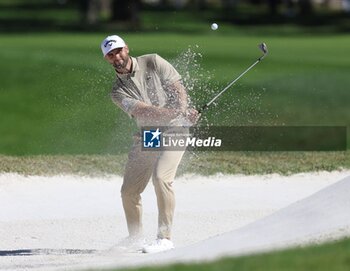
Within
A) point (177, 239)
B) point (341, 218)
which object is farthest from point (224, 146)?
point (341, 218)

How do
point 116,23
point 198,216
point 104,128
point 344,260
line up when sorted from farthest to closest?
point 116,23, point 104,128, point 198,216, point 344,260

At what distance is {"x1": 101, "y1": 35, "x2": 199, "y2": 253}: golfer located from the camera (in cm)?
1084

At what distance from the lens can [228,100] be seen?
70.9 ft

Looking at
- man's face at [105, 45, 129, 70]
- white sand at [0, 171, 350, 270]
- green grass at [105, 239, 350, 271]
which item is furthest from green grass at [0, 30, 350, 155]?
green grass at [105, 239, 350, 271]

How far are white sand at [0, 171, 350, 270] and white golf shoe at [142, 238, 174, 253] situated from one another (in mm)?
133

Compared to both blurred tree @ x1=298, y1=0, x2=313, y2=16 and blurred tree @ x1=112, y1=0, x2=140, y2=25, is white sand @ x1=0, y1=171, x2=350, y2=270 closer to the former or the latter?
blurred tree @ x1=112, y1=0, x2=140, y2=25

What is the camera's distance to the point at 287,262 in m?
7.17

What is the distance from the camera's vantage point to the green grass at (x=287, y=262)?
23.1 ft

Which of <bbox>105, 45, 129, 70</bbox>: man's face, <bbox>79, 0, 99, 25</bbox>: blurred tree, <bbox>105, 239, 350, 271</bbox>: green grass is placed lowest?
<bbox>79, 0, 99, 25</bbox>: blurred tree

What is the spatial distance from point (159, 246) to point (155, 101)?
1247 mm

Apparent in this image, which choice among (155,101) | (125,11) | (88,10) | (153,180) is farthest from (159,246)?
(88,10)

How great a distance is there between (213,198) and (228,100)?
7.34 meters

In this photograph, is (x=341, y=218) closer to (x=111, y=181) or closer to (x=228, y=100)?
(x=111, y=181)

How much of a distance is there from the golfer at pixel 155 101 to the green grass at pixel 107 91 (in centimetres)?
611
